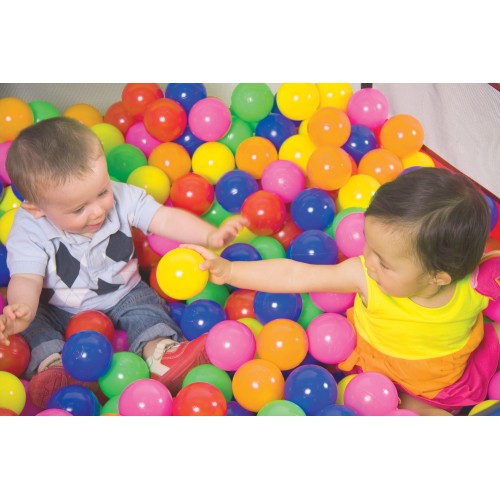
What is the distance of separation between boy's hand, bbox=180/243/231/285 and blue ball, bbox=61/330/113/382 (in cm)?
24

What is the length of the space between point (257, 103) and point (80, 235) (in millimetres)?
654

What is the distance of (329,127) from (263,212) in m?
0.30

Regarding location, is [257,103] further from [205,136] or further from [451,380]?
[451,380]

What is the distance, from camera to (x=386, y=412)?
1112 millimetres

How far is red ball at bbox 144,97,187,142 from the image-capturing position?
1.64 meters

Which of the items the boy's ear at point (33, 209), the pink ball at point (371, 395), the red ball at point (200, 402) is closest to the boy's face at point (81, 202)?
the boy's ear at point (33, 209)

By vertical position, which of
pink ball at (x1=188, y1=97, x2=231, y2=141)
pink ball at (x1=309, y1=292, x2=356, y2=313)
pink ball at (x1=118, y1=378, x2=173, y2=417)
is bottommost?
pink ball at (x1=118, y1=378, x2=173, y2=417)

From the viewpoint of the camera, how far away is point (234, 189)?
5.02 ft

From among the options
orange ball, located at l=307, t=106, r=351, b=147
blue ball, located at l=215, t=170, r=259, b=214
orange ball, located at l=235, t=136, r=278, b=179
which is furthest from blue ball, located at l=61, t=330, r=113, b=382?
orange ball, located at l=307, t=106, r=351, b=147

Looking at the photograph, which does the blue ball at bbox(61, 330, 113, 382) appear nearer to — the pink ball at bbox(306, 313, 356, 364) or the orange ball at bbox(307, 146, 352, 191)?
the pink ball at bbox(306, 313, 356, 364)

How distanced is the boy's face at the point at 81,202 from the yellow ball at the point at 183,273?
16 centimetres

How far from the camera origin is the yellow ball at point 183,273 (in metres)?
1.18

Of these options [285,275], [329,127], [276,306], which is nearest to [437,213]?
[285,275]
